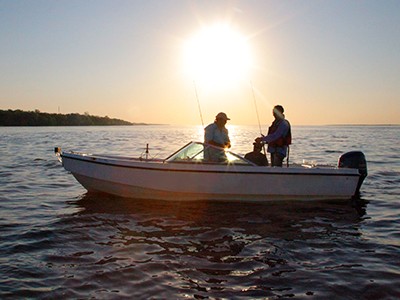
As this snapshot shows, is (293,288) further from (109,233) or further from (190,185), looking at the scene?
(190,185)

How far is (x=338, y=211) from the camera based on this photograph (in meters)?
9.52

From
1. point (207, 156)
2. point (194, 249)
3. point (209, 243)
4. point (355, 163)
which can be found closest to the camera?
point (194, 249)

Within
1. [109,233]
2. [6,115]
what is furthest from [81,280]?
[6,115]

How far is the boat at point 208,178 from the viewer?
9.25 metres

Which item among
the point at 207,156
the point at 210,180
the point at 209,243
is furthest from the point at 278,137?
the point at 209,243

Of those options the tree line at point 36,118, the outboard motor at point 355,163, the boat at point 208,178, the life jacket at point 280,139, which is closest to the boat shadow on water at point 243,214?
the boat at point 208,178

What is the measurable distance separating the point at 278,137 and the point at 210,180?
2004 millimetres

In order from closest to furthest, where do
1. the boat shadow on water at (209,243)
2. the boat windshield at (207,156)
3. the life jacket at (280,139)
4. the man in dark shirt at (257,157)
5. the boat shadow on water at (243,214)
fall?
the boat shadow on water at (209,243), the boat shadow on water at (243,214), the boat windshield at (207,156), the man in dark shirt at (257,157), the life jacket at (280,139)

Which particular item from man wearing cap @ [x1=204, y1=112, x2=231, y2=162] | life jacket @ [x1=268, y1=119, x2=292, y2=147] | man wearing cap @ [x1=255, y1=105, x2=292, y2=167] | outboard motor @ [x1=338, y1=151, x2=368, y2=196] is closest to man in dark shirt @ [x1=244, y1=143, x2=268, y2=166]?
man wearing cap @ [x1=255, y1=105, x2=292, y2=167]

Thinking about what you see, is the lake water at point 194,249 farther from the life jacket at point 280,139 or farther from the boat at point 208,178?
the life jacket at point 280,139

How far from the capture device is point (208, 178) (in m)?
9.27

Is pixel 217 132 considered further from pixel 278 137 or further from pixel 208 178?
pixel 278 137

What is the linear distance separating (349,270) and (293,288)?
109 centimetres

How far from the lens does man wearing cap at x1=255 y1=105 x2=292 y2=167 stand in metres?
9.93
